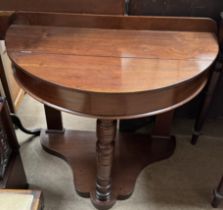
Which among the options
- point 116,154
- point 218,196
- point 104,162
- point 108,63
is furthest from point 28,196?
point 218,196

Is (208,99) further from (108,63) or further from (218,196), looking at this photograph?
(108,63)

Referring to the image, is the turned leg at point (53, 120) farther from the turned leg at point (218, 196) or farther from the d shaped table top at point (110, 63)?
the turned leg at point (218, 196)

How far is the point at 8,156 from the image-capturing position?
3.50 feet

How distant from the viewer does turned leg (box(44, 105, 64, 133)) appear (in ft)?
4.44

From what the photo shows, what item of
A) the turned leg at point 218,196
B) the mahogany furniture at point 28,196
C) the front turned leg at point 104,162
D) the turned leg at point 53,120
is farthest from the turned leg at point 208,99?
the mahogany furniture at point 28,196

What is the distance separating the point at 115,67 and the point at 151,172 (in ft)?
2.48

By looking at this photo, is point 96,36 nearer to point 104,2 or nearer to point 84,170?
point 104,2

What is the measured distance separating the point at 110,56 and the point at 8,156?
2.00ft

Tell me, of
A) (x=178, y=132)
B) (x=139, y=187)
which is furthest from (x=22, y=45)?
(x=178, y=132)

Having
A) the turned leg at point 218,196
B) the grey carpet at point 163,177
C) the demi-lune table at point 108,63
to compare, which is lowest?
the grey carpet at point 163,177

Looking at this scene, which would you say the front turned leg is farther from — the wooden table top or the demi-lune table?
the wooden table top

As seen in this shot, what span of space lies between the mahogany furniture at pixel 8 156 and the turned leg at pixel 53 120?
29cm

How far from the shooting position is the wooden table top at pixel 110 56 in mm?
701

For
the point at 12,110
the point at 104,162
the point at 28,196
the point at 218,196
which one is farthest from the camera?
the point at 12,110
